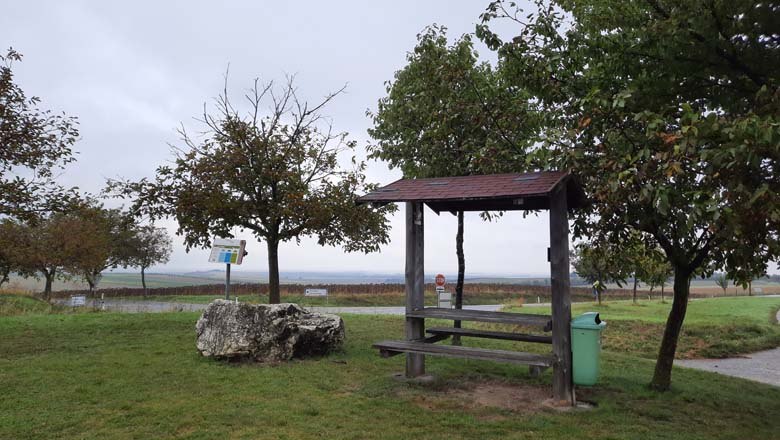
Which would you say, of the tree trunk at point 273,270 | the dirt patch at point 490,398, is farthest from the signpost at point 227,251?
the dirt patch at point 490,398

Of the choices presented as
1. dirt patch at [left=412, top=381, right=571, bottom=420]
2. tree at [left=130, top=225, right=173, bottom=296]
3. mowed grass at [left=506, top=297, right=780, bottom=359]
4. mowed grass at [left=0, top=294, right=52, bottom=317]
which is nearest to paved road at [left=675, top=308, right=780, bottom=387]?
mowed grass at [left=506, top=297, right=780, bottom=359]

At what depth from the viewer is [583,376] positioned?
678cm

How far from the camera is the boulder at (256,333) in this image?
873 centimetres

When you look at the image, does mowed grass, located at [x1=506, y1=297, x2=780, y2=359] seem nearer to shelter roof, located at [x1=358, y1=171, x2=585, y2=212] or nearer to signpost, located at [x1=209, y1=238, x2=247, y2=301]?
shelter roof, located at [x1=358, y1=171, x2=585, y2=212]

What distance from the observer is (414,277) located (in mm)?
7984

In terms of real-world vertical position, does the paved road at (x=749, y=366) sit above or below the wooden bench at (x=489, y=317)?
below

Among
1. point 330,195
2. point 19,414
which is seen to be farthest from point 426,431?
point 330,195

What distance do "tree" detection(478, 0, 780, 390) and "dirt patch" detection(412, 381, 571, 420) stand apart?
2239 mm

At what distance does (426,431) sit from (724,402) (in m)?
5.04

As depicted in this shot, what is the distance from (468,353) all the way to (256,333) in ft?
13.3

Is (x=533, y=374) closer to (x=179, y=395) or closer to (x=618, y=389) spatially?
(x=618, y=389)

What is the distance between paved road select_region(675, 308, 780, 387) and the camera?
11883 mm

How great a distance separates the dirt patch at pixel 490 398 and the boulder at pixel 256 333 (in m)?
2.88

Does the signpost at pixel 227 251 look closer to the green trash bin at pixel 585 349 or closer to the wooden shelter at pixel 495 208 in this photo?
the wooden shelter at pixel 495 208
